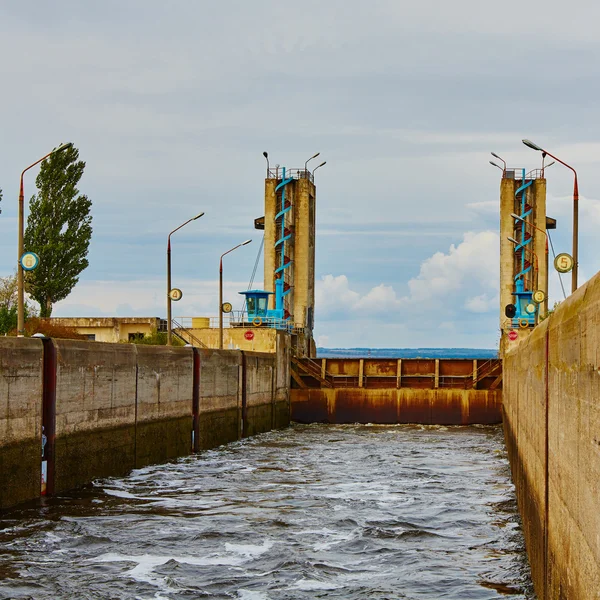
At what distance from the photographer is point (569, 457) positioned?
267 inches

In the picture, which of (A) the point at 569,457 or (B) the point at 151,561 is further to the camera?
(B) the point at 151,561

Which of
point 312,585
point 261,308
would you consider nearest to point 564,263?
point 312,585

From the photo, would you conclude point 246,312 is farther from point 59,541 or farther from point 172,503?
point 59,541

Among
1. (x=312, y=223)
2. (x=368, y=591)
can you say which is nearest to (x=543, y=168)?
(x=312, y=223)

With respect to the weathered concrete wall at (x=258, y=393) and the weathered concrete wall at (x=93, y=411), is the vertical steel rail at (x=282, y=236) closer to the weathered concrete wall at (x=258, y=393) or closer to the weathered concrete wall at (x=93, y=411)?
the weathered concrete wall at (x=258, y=393)

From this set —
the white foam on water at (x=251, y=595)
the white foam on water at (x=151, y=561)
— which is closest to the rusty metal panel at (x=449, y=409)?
the white foam on water at (x=151, y=561)

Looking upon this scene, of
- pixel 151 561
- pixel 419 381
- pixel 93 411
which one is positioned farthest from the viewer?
pixel 419 381

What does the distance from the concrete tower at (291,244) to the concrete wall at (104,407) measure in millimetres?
17580

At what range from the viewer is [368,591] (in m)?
10.1

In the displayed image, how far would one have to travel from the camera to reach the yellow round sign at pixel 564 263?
76.5 ft

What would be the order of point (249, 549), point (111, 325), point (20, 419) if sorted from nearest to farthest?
1. point (249, 549)
2. point (20, 419)
3. point (111, 325)

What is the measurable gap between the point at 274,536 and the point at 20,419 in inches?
181

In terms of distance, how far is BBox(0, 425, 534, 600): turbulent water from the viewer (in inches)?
402

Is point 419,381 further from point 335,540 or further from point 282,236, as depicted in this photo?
point 335,540
